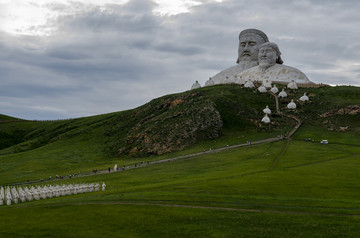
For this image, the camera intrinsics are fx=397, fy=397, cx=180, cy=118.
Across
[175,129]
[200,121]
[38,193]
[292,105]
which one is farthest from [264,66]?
[38,193]

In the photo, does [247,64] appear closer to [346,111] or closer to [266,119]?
[266,119]

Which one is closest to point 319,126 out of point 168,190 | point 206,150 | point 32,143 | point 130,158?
point 206,150

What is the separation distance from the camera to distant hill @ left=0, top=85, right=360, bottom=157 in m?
111

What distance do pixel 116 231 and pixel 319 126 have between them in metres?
88.5

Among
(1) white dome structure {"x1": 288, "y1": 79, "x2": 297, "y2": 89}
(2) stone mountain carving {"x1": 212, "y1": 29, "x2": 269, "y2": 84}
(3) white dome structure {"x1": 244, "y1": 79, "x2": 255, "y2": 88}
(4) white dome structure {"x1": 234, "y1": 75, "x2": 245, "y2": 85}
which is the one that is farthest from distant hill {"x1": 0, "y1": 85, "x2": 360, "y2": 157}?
(2) stone mountain carving {"x1": 212, "y1": 29, "x2": 269, "y2": 84}

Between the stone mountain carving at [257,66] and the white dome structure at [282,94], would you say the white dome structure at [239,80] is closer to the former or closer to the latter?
the stone mountain carving at [257,66]

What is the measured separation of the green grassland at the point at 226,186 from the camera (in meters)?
36.4

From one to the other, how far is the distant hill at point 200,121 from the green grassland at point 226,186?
68 centimetres

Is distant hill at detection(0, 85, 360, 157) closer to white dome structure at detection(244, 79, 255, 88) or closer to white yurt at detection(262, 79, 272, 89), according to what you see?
white dome structure at detection(244, 79, 255, 88)

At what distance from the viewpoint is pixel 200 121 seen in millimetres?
116250

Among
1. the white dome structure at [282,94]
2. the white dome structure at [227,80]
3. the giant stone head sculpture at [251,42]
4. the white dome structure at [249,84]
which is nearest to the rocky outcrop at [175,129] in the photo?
the white dome structure at [249,84]

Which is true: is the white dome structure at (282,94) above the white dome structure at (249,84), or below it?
below

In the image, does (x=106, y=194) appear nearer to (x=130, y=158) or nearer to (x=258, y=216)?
(x=258, y=216)

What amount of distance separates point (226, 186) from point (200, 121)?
64791mm
